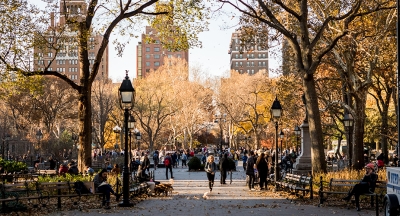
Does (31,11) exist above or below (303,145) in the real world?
above

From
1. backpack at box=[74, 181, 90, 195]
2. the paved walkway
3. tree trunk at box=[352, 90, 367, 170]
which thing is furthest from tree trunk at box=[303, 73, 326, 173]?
backpack at box=[74, 181, 90, 195]

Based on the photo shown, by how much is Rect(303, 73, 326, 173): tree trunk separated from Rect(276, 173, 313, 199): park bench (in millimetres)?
1289

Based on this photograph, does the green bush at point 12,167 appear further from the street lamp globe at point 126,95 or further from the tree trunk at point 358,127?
the tree trunk at point 358,127

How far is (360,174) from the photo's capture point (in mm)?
20984

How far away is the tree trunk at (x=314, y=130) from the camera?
23.3 m

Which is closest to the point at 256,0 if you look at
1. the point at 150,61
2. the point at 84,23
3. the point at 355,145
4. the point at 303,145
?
the point at 84,23

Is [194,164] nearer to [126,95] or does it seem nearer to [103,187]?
[126,95]

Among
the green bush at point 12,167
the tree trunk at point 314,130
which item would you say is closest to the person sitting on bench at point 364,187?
the tree trunk at point 314,130

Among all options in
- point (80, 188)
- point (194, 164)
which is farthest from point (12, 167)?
point (80, 188)

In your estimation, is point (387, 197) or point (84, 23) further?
point (84, 23)

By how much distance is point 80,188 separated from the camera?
18.3m

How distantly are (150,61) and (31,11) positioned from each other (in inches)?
5509

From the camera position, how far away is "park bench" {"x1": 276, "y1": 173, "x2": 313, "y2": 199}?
19.8 metres

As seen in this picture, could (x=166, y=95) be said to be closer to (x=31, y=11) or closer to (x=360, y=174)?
(x=31, y=11)
